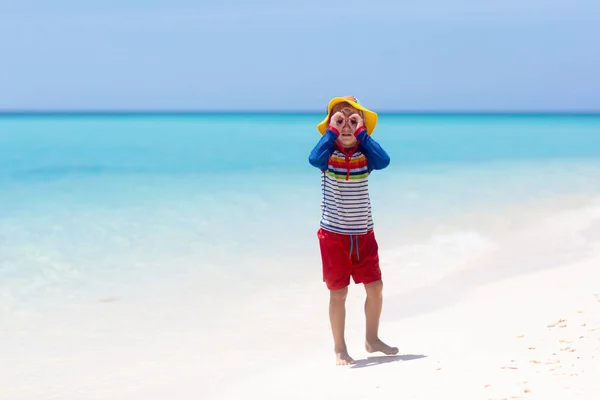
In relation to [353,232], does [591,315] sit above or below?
below

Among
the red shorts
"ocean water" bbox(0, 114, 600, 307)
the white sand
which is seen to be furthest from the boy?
"ocean water" bbox(0, 114, 600, 307)

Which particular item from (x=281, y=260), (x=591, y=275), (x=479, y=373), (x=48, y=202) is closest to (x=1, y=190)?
(x=48, y=202)

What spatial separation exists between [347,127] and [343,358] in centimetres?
127

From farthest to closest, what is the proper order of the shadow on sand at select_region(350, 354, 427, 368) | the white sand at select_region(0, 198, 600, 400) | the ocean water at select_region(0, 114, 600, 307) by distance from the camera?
the ocean water at select_region(0, 114, 600, 307) → the shadow on sand at select_region(350, 354, 427, 368) → the white sand at select_region(0, 198, 600, 400)

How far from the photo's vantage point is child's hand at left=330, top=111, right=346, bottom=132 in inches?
161

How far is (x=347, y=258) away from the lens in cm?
418

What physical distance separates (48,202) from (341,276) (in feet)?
32.9

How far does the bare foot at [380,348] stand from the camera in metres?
4.36

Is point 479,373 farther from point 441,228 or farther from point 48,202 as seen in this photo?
point 48,202

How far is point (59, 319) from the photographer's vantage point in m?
5.74

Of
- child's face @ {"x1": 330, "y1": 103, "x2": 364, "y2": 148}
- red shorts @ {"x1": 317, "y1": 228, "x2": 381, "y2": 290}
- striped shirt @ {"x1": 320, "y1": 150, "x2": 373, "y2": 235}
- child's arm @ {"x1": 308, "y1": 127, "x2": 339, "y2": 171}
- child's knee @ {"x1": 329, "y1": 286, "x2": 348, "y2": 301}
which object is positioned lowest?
child's knee @ {"x1": 329, "y1": 286, "x2": 348, "y2": 301}

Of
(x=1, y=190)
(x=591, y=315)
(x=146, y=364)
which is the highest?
(x=1, y=190)

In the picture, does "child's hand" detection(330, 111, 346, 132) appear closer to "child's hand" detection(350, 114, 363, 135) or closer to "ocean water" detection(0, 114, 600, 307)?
"child's hand" detection(350, 114, 363, 135)

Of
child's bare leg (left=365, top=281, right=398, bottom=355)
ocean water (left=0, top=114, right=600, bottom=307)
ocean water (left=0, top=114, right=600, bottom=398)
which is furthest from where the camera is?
ocean water (left=0, top=114, right=600, bottom=307)
